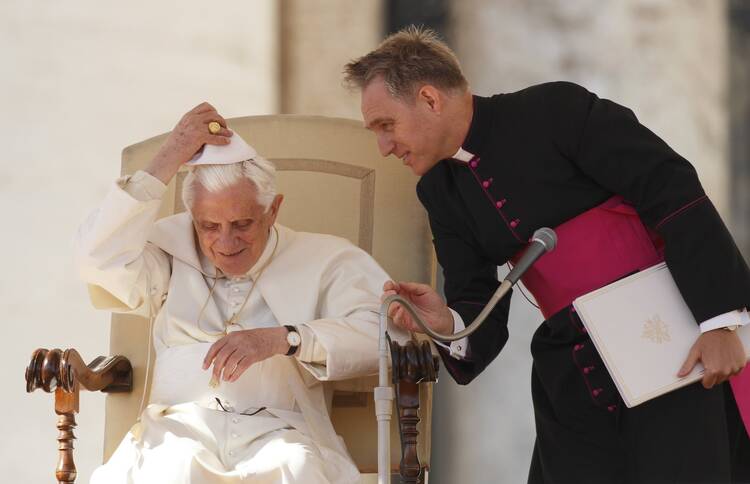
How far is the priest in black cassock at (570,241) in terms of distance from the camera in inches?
112

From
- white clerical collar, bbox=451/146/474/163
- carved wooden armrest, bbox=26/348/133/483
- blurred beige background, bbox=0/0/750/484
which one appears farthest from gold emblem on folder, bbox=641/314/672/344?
blurred beige background, bbox=0/0/750/484

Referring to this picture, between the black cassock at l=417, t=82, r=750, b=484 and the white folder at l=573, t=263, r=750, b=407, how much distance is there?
0.22ft

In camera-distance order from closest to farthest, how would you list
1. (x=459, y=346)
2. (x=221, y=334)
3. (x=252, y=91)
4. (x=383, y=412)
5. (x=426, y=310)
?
(x=383, y=412)
(x=426, y=310)
(x=459, y=346)
(x=221, y=334)
(x=252, y=91)

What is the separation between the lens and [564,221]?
10.2ft

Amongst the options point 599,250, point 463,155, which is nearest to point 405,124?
point 463,155

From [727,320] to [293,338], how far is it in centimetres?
116

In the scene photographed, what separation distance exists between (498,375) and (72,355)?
2088 millimetres

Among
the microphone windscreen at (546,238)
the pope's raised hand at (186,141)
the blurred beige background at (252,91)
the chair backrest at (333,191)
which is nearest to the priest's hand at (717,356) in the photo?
the microphone windscreen at (546,238)

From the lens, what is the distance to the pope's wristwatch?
322cm

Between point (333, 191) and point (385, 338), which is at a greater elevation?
point (333, 191)

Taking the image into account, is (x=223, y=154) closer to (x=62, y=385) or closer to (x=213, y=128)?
(x=213, y=128)

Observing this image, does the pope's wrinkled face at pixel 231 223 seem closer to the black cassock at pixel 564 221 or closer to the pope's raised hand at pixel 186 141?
the pope's raised hand at pixel 186 141

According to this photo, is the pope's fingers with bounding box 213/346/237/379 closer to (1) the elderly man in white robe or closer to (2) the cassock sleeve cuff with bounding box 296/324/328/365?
(1) the elderly man in white robe

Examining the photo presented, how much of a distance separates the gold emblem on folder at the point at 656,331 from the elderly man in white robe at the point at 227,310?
81cm
